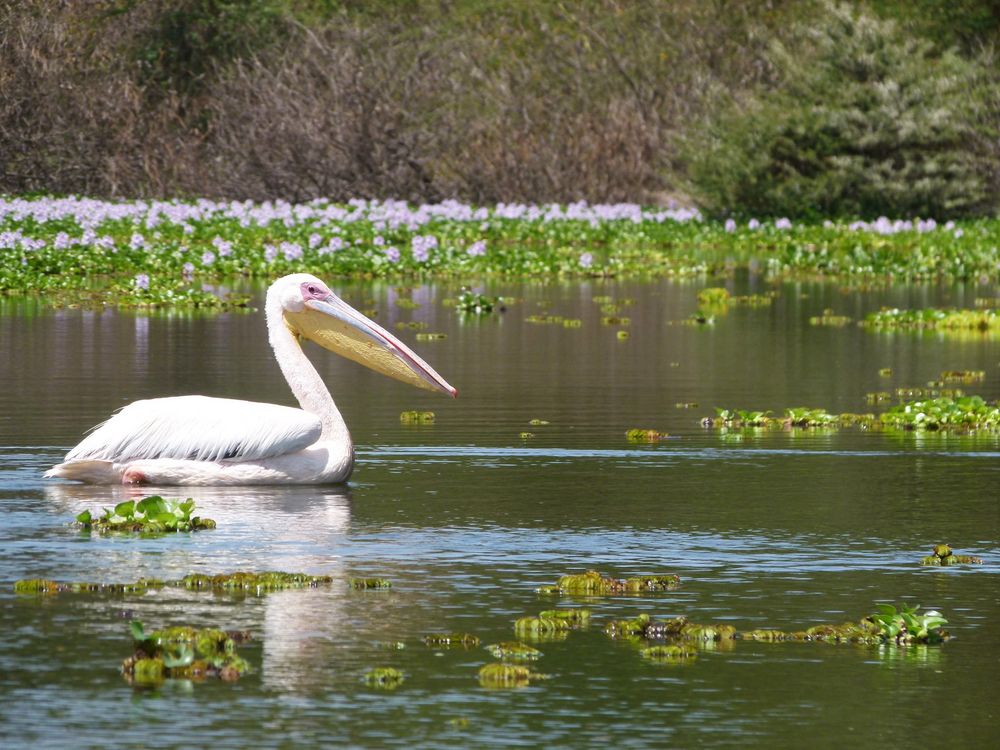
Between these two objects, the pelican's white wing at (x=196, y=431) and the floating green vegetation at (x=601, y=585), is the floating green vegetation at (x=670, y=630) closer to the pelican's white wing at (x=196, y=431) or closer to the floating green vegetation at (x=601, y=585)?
the floating green vegetation at (x=601, y=585)

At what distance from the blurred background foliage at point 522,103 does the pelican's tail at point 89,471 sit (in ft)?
84.3

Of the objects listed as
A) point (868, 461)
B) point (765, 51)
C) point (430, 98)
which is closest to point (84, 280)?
point (868, 461)

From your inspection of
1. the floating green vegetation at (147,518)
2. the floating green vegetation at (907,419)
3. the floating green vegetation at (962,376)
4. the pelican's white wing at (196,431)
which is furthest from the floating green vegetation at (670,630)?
the floating green vegetation at (962,376)

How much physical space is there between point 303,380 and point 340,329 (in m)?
0.59

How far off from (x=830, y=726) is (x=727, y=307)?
654 inches

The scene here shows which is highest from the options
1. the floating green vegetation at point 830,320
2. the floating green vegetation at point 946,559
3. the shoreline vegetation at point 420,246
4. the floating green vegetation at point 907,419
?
the shoreline vegetation at point 420,246

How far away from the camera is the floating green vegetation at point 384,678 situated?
5.98 meters

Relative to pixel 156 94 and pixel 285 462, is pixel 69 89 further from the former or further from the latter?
pixel 285 462

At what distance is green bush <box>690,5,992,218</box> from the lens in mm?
34594

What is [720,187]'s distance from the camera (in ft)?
115

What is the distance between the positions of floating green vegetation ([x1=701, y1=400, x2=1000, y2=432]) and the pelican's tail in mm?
3835

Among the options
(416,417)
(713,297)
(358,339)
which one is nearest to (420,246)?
(713,297)

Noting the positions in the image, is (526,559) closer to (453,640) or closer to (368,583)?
(368,583)

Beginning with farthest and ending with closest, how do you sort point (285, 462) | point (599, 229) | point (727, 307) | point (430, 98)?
1. point (430, 98)
2. point (599, 229)
3. point (727, 307)
4. point (285, 462)
